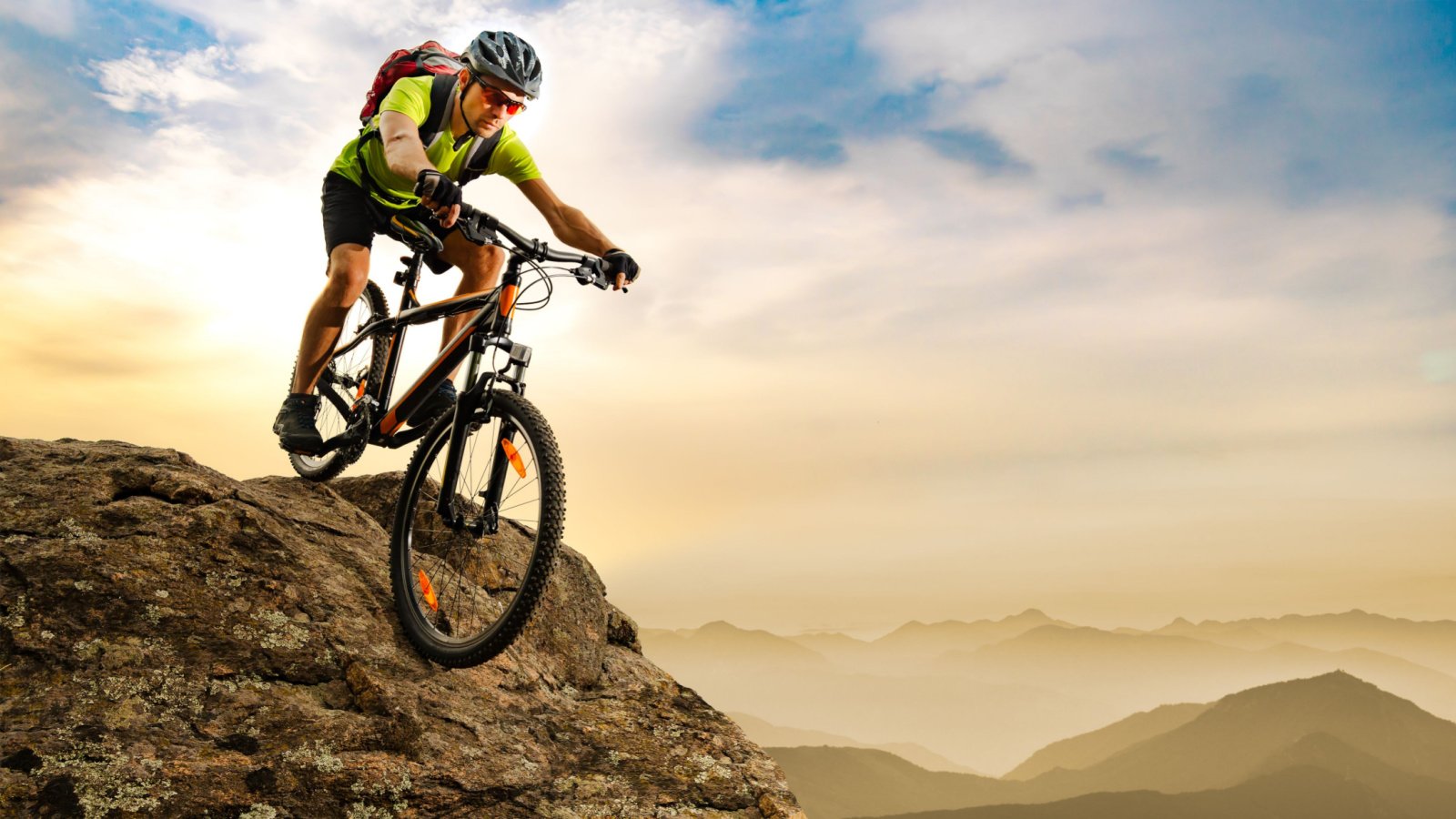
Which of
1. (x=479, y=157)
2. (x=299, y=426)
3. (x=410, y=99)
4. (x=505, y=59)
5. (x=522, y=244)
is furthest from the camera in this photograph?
(x=299, y=426)

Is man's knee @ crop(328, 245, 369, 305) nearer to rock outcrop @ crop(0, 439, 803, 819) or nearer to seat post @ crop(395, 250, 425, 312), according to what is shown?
seat post @ crop(395, 250, 425, 312)

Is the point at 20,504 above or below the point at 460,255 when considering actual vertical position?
below

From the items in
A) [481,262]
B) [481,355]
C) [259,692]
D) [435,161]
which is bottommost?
[259,692]

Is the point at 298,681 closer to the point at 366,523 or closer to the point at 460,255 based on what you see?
the point at 366,523

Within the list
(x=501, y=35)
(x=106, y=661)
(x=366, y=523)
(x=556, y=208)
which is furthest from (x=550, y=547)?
(x=501, y=35)

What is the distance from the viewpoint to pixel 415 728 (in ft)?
14.3

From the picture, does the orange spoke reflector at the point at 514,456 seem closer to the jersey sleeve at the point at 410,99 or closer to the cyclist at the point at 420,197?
the cyclist at the point at 420,197

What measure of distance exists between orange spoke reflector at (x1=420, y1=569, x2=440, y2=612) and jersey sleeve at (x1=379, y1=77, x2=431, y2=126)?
3.07 metres

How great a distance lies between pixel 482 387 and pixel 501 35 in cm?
249

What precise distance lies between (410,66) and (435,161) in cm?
70

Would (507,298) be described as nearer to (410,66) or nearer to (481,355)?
(481,355)

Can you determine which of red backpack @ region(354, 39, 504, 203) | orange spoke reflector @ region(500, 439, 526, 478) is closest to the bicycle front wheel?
orange spoke reflector @ region(500, 439, 526, 478)

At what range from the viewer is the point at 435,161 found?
255 inches


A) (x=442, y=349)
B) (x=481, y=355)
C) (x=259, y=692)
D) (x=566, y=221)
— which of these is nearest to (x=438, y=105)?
(x=566, y=221)
